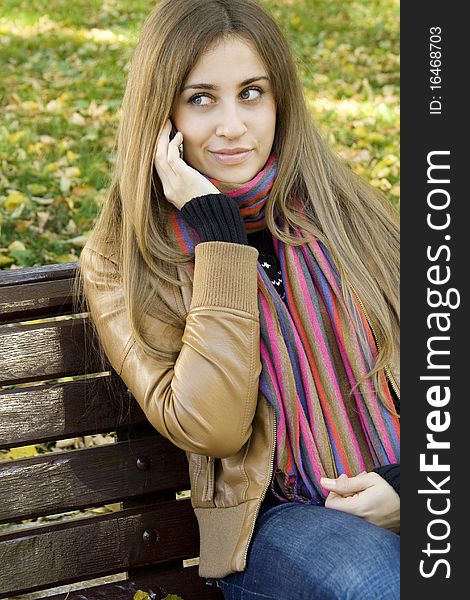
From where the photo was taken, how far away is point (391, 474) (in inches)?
99.6

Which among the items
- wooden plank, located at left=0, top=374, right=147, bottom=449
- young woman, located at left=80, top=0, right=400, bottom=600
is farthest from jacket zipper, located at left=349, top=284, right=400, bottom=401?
wooden plank, located at left=0, top=374, right=147, bottom=449

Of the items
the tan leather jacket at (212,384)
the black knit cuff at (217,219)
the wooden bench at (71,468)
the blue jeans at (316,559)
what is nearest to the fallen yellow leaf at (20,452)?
the wooden bench at (71,468)

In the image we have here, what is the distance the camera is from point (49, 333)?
2.73 m

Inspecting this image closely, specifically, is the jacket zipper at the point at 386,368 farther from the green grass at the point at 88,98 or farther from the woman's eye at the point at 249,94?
the green grass at the point at 88,98

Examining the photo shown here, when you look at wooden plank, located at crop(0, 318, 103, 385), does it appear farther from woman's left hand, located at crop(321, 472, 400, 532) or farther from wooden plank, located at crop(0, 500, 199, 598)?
woman's left hand, located at crop(321, 472, 400, 532)

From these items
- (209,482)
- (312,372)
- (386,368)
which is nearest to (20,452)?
(209,482)

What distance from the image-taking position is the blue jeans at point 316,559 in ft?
7.29

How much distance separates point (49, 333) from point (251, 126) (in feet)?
2.32

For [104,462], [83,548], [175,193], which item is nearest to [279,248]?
[175,193]

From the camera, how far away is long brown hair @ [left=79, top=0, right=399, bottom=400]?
2611mm

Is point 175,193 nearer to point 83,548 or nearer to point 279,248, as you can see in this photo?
point 279,248

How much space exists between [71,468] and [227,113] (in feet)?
3.12

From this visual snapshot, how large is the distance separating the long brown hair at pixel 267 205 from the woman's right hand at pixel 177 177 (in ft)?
0.10

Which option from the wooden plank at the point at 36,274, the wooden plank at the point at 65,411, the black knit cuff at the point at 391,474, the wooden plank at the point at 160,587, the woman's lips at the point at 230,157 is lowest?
the wooden plank at the point at 160,587
